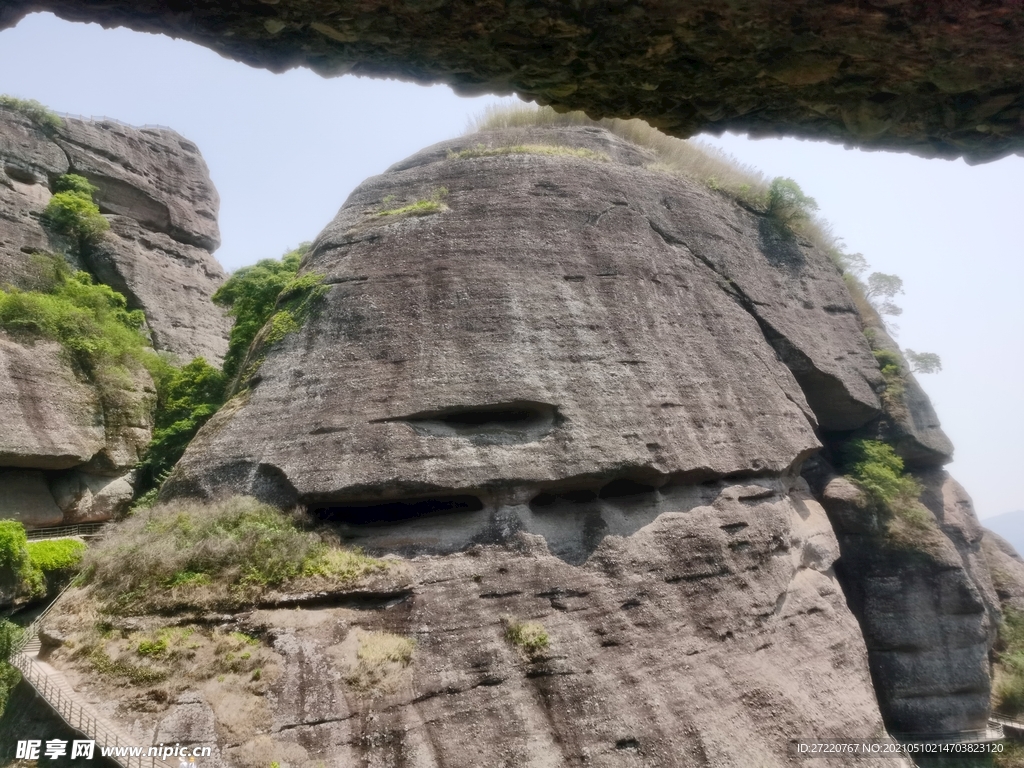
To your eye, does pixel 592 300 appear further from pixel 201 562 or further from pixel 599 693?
pixel 201 562

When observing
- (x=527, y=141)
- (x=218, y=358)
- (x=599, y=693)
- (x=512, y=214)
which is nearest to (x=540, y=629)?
→ (x=599, y=693)

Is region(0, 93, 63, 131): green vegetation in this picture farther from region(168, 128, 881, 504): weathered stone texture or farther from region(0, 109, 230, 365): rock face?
region(168, 128, 881, 504): weathered stone texture

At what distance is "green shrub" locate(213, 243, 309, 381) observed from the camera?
59.5 feet

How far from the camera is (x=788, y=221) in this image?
807 inches

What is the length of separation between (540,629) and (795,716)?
4.58 meters

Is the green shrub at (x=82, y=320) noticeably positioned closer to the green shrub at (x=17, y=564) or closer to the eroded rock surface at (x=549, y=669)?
the green shrub at (x=17, y=564)

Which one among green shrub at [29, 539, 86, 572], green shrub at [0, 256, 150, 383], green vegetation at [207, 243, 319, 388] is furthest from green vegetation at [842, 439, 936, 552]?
green shrub at [0, 256, 150, 383]

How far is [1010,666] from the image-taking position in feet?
61.1

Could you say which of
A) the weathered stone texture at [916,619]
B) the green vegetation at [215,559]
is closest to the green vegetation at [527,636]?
the green vegetation at [215,559]

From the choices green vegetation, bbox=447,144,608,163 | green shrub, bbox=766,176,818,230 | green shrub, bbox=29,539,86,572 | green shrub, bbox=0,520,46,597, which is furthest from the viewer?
green shrub, bbox=766,176,818,230

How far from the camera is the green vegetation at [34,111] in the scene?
21.4 meters

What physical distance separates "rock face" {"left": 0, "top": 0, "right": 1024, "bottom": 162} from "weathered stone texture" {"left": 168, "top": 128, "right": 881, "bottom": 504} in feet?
29.5

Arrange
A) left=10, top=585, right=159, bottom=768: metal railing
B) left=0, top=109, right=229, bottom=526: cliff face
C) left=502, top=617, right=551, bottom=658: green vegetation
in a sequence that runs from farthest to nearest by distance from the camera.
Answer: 1. left=0, top=109, right=229, bottom=526: cliff face
2. left=502, top=617, right=551, bottom=658: green vegetation
3. left=10, top=585, right=159, bottom=768: metal railing

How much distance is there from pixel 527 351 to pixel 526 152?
21.9 feet
